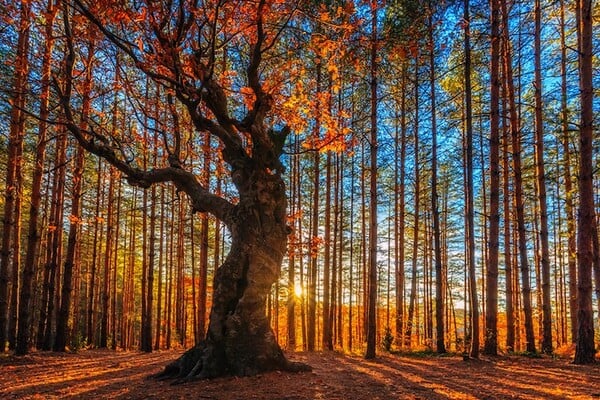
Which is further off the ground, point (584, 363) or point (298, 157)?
point (298, 157)

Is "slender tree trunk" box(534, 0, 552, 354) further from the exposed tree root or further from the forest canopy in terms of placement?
the exposed tree root

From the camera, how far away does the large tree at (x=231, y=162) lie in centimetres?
626

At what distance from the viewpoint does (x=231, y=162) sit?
8.02m

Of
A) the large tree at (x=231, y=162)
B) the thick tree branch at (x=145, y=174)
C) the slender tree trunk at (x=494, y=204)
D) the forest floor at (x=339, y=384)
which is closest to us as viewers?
the forest floor at (x=339, y=384)

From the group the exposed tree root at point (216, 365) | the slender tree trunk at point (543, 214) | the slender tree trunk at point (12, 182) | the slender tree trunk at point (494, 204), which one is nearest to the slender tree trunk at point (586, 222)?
the slender tree trunk at point (494, 204)

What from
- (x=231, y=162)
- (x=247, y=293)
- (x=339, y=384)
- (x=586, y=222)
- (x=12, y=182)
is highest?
(x=12, y=182)

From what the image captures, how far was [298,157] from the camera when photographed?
62.1ft

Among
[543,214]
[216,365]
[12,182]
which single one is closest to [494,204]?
[543,214]

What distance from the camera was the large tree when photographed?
6.26 metres

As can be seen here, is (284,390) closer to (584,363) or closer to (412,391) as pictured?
(412,391)

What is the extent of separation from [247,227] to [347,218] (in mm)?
19056

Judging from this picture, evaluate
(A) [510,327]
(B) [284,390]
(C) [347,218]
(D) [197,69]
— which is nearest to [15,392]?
(B) [284,390]

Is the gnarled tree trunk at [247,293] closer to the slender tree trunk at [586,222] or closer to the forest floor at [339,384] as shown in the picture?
the forest floor at [339,384]

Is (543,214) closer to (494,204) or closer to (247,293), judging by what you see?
(494,204)
